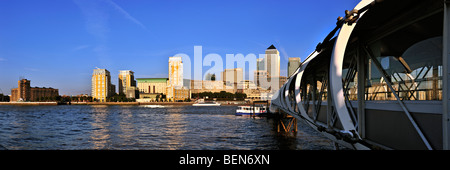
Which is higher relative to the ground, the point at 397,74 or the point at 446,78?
the point at 397,74

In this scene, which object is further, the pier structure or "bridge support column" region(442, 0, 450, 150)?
the pier structure

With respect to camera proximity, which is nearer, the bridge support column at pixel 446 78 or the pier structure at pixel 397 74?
the bridge support column at pixel 446 78

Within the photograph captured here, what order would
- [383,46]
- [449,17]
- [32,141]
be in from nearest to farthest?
[449,17], [383,46], [32,141]

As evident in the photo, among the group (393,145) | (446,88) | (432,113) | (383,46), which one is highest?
(383,46)

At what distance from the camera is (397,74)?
8.55 metres

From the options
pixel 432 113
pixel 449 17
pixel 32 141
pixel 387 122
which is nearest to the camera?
pixel 449 17

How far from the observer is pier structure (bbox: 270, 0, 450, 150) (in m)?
6.43

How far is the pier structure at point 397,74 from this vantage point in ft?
21.1

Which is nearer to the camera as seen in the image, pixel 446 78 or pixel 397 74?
pixel 446 78

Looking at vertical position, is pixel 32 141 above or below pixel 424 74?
below

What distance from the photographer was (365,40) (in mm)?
9469

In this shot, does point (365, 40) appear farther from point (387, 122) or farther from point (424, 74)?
point (387, 122)
